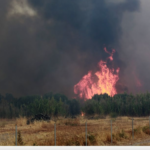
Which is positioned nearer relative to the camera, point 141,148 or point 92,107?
point 141,148

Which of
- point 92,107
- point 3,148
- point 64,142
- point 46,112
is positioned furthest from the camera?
point 92,107

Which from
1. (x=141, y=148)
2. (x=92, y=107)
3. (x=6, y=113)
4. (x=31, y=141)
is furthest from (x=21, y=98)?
(x=141, y=148)

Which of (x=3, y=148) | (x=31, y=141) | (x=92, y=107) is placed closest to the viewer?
(x=3, y=148)

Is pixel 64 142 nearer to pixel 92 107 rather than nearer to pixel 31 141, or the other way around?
pixel 31 141

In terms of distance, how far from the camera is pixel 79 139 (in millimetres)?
26375

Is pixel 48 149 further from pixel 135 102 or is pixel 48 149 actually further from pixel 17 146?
pixel 135 102

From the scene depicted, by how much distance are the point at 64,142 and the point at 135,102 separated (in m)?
47.8

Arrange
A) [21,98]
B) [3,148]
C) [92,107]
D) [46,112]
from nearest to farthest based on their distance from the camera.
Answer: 1. [3,148]
2. [46,112]
3. [92,107]
4. [21,98]

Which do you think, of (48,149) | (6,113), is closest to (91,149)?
(48,149)

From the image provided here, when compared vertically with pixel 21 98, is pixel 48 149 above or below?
below

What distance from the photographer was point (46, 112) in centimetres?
6353

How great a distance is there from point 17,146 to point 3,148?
152cm

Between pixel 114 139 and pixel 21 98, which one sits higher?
pixel 21 98

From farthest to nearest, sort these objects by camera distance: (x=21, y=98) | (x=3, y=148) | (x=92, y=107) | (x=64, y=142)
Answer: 1. (x=21, y=98)
2. (x=92, y=107)
3. (x=64, y=142)
4. (x=3, y=148)
